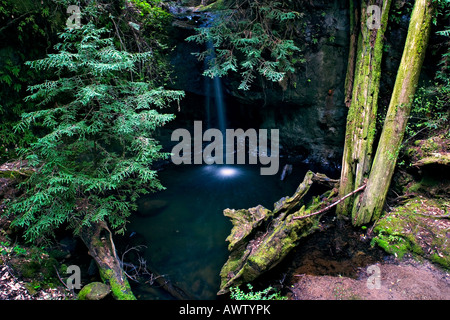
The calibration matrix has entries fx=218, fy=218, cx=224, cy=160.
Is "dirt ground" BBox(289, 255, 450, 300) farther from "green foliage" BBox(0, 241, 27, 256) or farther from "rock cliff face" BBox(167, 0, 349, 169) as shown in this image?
"rock cliff face" BBox(167, 0, 349, 169)

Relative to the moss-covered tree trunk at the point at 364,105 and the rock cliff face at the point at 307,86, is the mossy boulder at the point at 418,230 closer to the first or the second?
the moss-covered tree trunk at the point at 364,105

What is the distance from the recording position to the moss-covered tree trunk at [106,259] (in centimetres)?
372

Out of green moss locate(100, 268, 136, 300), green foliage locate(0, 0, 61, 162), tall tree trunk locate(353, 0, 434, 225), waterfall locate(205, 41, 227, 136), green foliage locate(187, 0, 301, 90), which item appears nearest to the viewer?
green moss locate(100, 268, 136, 300)

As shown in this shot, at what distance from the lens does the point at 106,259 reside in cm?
409

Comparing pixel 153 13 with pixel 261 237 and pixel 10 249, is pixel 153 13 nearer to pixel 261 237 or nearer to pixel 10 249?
pixel 10 249

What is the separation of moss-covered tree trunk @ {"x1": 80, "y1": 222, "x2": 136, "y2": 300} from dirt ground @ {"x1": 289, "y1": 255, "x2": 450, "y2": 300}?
291cm

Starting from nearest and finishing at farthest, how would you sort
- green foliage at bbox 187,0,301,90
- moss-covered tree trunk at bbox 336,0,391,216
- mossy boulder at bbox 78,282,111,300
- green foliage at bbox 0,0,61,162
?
1. mossy boulder at bbox 78,282,111,300
2. green foliage at bbox 0,0,61,162
3. moss-covered tree trunk at bbox 336,0,391,216
4. green foliage at bbox 187,0,301,90

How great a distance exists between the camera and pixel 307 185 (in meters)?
5.81

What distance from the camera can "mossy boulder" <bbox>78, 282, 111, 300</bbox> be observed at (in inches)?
131

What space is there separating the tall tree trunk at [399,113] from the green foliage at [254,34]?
8.95 ft

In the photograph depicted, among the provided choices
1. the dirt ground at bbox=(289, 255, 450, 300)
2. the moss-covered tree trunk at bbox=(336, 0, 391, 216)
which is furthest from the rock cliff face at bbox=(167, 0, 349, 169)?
the dirt ground at bbox=(289, 255, 450, 300)

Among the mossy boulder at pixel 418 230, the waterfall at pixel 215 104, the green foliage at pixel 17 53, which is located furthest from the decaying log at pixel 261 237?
the waterfall at pixel 215 104

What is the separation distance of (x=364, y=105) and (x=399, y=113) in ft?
2.87
